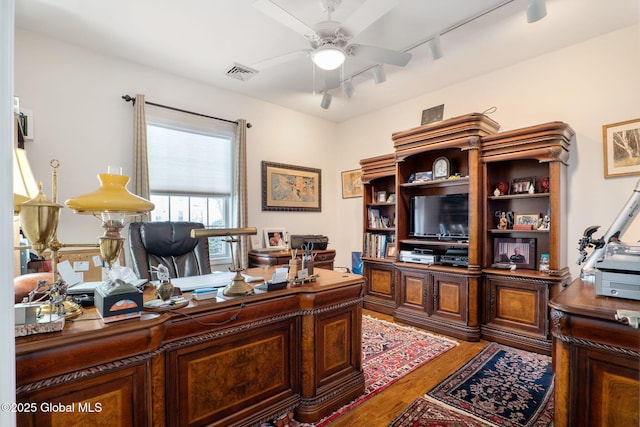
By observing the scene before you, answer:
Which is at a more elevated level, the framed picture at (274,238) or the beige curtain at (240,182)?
the beige curtain at (240,182)

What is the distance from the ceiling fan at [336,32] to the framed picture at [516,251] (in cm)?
215

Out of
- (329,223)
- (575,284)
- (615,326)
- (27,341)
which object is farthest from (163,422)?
(329,223)

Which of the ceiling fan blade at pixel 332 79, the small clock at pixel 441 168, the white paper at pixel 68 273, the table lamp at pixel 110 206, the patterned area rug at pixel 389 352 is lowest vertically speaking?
the patterned area rug at pixel 389 352

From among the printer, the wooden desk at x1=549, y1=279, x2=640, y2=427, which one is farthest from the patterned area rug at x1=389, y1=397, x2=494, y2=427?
the printer

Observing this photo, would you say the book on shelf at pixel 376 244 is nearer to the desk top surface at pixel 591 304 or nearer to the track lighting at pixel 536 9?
the desk top surface at pixel 591 304

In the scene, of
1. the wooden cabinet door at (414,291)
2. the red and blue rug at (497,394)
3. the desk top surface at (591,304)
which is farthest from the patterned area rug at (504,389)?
the desk top surface at (591,304)

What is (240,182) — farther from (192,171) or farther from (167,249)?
(167,249)

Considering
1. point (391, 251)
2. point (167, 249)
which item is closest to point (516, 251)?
point (391, 251)

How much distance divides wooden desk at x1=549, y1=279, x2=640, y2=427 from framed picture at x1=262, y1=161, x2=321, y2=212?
3.57 m

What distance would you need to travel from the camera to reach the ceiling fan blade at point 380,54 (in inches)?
96.8

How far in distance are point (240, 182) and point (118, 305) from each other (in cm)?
287

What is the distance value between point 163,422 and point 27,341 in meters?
0.63

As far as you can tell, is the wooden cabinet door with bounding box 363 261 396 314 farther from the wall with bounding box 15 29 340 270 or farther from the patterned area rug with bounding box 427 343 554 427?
the wall with bounding box 15 29 340 270

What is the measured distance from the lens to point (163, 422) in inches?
51.4
